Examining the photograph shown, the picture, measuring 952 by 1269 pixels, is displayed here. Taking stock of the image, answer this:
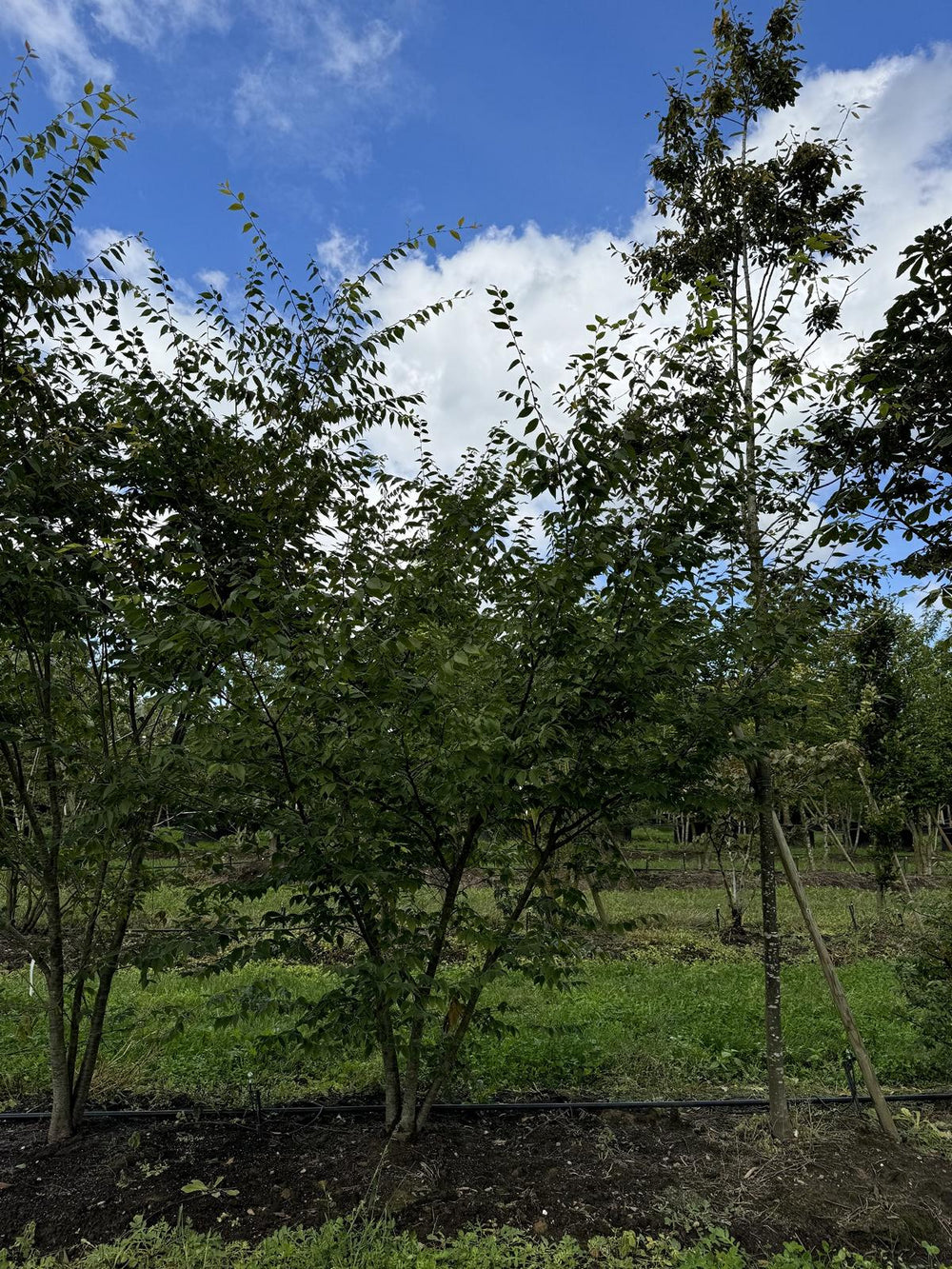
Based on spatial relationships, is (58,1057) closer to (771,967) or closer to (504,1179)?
(504,1179)

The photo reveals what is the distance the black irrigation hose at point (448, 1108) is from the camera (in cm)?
414

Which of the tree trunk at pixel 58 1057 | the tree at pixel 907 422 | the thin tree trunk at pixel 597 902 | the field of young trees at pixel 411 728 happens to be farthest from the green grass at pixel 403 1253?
the tree at pixel 907 422

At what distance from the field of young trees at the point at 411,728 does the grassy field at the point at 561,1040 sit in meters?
0.08

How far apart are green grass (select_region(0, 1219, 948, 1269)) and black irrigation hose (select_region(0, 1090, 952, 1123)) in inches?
49.3

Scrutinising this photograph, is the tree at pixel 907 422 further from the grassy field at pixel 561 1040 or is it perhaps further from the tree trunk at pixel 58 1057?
the tree trunk at pixel 58 1057

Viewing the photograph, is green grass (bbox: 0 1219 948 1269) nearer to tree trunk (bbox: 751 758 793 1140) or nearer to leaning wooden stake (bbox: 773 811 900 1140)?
tree trunk (bbox: 751 758 793 1140)

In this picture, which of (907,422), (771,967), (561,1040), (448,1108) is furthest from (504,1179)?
(907,422)

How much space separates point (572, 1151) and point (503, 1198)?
0.58m

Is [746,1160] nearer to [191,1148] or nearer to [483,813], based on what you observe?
[483,813]

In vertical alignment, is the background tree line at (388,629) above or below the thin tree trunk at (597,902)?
above

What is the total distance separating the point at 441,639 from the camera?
107 inches

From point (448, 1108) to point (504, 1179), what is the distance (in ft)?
2.72

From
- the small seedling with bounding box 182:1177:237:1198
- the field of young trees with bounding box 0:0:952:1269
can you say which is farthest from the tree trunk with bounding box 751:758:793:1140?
the small seedling with bounding box 182:1177:237:1198

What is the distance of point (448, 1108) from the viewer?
415cm
